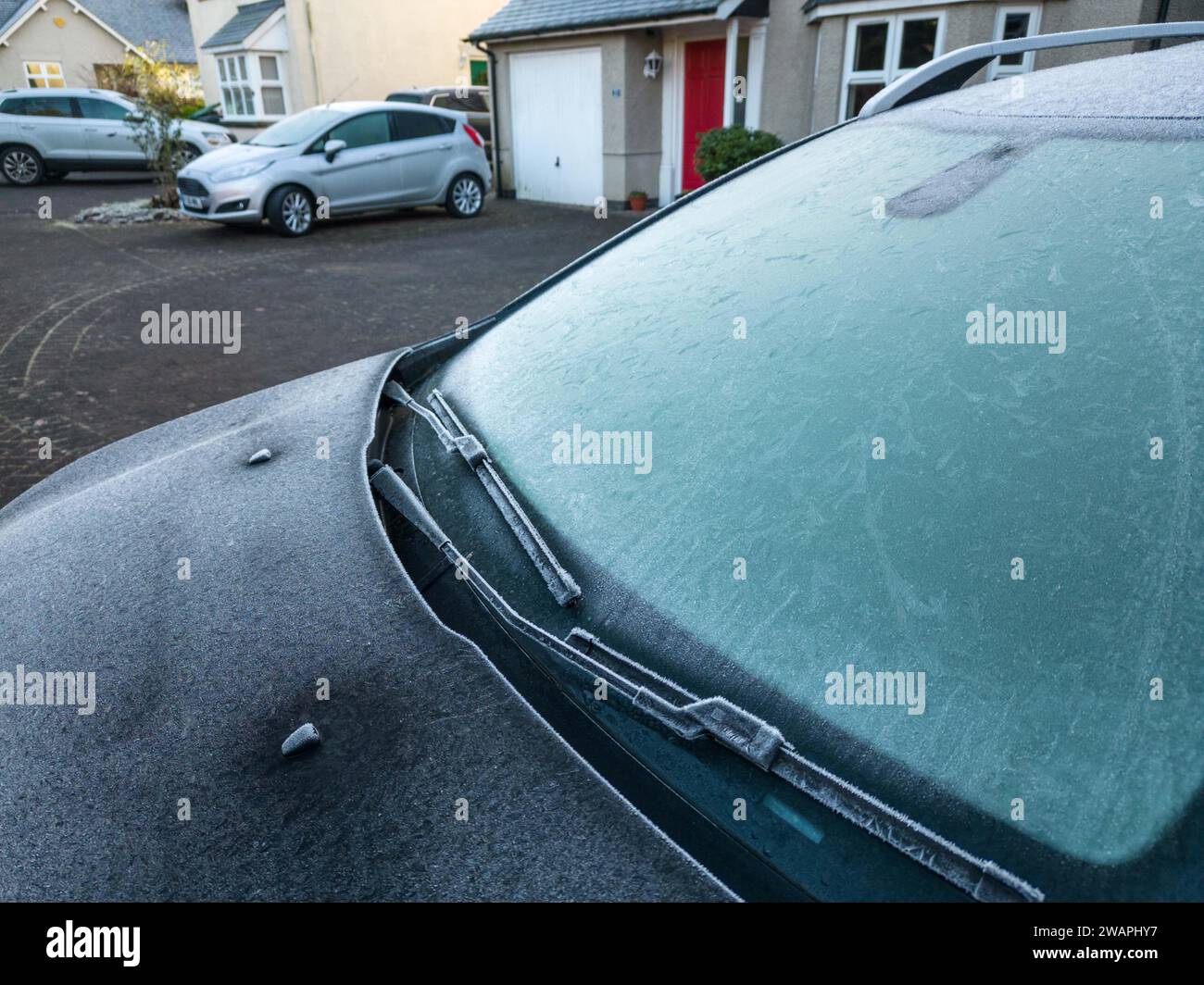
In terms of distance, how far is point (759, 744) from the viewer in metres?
1.06

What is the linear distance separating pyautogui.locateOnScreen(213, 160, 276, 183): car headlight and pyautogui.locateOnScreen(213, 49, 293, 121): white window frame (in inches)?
448

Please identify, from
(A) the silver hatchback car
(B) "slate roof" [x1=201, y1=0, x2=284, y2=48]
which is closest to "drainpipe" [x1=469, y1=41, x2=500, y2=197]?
(A) the silver hatchback car

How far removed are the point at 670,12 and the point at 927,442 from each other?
43.5 ft

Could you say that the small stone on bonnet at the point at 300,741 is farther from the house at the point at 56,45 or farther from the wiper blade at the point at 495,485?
the house at the point at 56,45

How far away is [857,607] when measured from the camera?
113 centimetres

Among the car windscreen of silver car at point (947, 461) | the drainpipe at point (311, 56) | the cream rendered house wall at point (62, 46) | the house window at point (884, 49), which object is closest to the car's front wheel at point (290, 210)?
the house window at point (884, 49)

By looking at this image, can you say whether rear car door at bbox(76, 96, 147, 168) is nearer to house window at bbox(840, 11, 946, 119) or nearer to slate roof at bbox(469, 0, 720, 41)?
slate roof at bbox(469, 0, 720, 41)

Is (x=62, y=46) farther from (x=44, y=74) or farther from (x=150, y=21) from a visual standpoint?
(x=150, y=21)

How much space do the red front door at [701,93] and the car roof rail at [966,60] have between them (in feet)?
37.8

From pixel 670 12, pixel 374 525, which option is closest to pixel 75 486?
pixel 374 525

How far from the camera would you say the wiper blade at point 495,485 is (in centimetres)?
136

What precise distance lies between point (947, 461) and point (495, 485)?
2.64 ft

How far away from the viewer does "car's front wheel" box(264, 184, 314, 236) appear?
1212 cm
